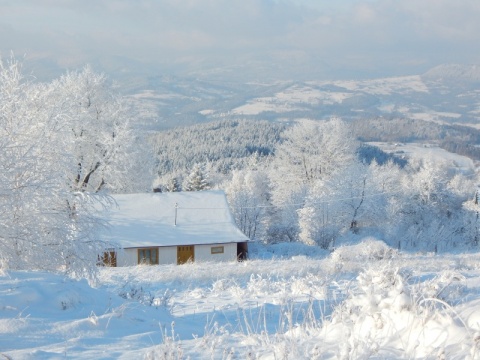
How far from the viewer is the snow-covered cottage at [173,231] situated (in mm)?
24562

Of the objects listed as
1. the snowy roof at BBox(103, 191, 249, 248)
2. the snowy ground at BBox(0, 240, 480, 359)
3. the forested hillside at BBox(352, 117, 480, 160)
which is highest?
the forested hillside at BBox(352, 117, 480, 160)

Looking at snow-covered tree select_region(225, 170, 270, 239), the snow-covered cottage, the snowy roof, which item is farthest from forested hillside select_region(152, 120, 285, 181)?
the snow-covered cottage

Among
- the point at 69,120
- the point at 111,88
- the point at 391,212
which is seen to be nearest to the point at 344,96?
the point at 391,212

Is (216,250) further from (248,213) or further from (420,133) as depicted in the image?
(420,133)

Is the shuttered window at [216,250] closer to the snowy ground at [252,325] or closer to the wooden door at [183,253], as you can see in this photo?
the wooden door at [183,253]

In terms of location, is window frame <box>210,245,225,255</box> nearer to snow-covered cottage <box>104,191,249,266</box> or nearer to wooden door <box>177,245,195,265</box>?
snow-covered cottage <box>104,191,249,266</box>

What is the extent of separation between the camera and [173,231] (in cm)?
2534

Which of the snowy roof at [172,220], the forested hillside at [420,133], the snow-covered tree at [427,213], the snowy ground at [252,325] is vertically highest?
the forested hillside at [420,133]

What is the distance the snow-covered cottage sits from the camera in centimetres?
2456

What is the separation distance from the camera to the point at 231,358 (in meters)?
3.24

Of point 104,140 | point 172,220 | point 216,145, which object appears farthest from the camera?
point 216,145

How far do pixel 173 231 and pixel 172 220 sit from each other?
3.24ft

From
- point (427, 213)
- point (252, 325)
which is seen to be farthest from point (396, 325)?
point (427, 213)

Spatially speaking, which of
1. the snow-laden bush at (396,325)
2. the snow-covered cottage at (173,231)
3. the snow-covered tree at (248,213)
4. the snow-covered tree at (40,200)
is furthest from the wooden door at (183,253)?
the snow-laden bush at (396,325)
